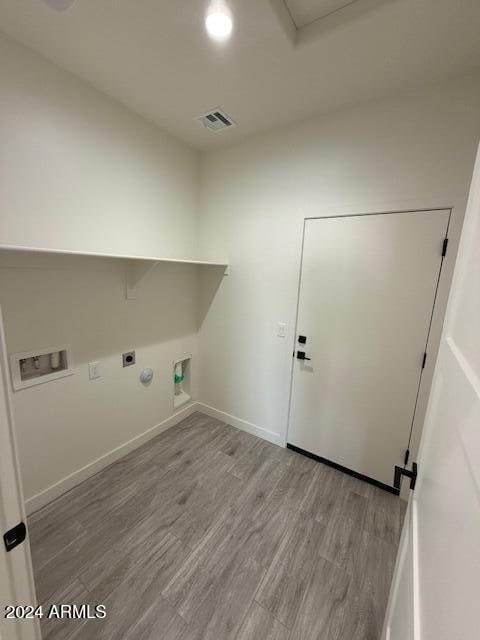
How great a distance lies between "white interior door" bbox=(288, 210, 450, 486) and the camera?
1.75 metres

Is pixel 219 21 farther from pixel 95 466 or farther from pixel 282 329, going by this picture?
pixel 95 466

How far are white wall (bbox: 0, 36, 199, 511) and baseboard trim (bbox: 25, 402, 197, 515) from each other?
1cm

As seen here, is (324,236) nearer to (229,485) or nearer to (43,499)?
(229,485)

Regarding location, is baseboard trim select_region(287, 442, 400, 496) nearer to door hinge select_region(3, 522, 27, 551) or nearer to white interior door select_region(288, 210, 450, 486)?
white interior door select_region(288, 210, 450, 486)

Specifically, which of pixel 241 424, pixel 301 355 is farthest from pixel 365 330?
pixel 241 424

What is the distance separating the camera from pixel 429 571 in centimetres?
56

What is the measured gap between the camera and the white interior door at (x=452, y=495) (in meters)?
0.40

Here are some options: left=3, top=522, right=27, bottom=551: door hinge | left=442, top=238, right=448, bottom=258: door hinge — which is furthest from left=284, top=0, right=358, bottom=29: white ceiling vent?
left=3, top=522, right=27, bottom=551: door hinge

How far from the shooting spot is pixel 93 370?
195 cm

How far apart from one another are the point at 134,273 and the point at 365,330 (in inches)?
72.7

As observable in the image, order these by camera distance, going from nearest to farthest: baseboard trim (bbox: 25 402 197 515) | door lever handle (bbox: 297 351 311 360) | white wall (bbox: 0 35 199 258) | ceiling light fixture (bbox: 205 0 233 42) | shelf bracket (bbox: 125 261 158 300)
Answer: ceiling light fixture (bbox: 205 0 233 42) → white wall (bbox: 0 35 199 258) → baseboard trim (bbox: 25 402 197 515) → shelf bracket (bbox: 125 261 158 300) → door lever handle (bbox: 297 351 311 360)

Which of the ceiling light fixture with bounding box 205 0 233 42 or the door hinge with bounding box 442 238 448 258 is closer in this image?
the ceiling light fixture with bounding box 205 0 233 42

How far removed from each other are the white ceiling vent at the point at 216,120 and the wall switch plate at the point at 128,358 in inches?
76.7

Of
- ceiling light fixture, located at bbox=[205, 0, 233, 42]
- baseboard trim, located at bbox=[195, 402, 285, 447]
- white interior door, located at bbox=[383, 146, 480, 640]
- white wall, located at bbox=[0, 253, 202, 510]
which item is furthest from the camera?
baseboard trim, located at bbox=[195, 402, 285, 447]
